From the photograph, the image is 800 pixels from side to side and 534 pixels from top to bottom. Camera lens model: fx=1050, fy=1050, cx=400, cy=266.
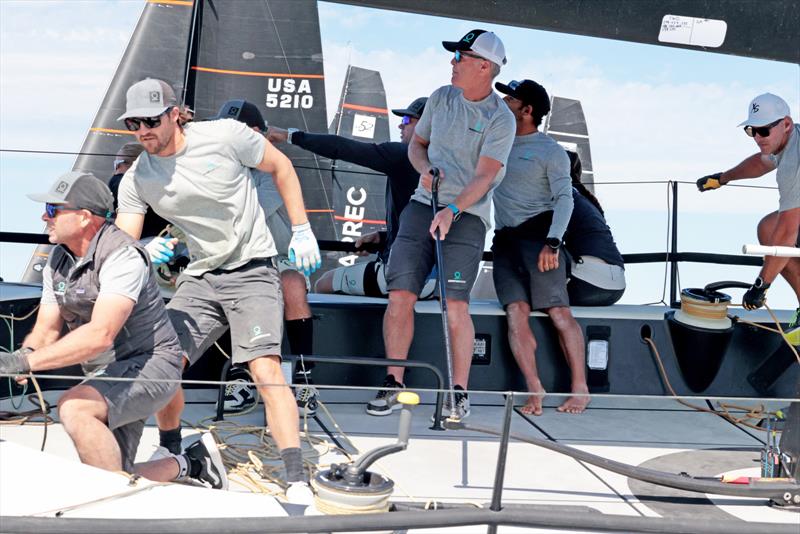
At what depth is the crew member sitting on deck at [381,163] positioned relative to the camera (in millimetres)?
4434

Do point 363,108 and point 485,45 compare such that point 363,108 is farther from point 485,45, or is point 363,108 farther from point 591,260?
point 485,45

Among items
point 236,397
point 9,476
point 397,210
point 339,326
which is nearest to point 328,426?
point 236,397

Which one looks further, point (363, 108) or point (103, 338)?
point (363, 108)

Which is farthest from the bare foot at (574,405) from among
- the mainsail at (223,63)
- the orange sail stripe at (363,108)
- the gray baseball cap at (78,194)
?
the orange sail stripe at (363,108)

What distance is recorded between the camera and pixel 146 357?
9.34ft

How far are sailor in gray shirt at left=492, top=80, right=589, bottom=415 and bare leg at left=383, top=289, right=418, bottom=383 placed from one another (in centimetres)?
50

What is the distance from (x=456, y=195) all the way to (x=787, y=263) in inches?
54.9

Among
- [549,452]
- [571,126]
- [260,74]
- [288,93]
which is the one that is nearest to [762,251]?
[549,452]

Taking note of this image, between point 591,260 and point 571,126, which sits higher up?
point 571,126

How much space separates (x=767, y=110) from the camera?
3939mm

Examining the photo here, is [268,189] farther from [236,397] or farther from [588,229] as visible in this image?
[588,229]

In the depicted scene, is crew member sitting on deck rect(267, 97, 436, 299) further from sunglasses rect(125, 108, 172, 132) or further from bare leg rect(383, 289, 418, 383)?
sunglasses rect(125, 108, 172, 132)

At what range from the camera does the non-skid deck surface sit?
7.79ft

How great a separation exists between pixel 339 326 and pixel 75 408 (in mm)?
1911
